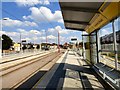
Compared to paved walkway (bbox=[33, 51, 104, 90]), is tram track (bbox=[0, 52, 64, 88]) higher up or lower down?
lower down

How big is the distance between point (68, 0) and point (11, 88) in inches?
173

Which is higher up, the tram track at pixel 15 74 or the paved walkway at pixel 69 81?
the paved walkway at pixel 69 81

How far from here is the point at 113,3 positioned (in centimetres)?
712

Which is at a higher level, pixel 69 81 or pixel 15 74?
pixel 69 81

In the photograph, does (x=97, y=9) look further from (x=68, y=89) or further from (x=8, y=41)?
(x=8, y=41)

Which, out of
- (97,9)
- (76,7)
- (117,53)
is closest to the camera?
(117,53)

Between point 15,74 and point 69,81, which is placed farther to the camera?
point 15,74

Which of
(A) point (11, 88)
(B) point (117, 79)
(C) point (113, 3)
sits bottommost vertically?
(A) point (11, 88)

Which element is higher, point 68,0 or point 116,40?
point 68,0

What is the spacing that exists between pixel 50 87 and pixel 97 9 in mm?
4263

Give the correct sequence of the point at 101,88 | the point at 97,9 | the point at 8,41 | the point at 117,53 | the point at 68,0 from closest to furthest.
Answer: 1. the point at 117,53
2. the point at 101,88
3. the point at 68,0
4. the point at 97,9
5. the point at 8,41

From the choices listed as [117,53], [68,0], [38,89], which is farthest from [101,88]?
[68,0]

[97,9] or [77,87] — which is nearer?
[77,87]

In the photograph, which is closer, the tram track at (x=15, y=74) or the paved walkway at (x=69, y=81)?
the paved walkway at (x=69, y=81)
